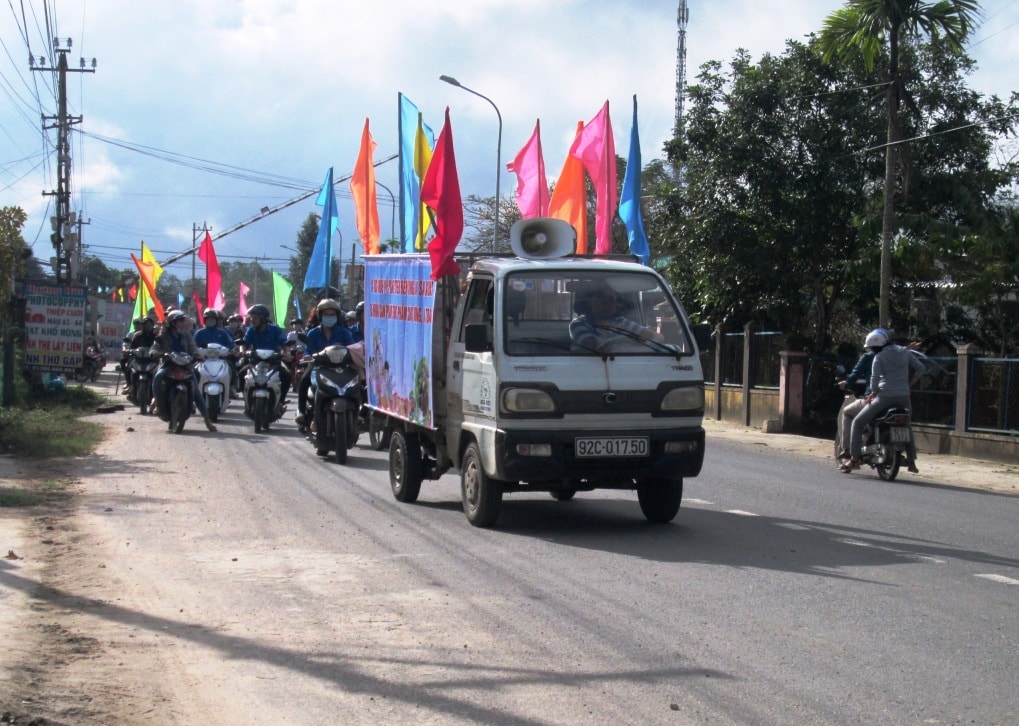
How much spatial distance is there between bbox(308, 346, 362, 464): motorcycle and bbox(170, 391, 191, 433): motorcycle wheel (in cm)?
427

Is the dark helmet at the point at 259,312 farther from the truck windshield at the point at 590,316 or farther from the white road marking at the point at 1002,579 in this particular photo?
the white road marking at the point at 1002,579

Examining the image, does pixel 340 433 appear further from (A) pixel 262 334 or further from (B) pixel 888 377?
(B) pixel 888 377

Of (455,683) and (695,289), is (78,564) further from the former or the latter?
(695,289)

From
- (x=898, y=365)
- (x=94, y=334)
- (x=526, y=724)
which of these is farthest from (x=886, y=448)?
(x=94, y=334)

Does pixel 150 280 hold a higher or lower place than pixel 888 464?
higher

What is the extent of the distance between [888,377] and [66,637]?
34.3ft

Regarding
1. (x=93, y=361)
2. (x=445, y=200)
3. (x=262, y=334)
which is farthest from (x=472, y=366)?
(x=93, y=361)

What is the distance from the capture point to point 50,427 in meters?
17.7

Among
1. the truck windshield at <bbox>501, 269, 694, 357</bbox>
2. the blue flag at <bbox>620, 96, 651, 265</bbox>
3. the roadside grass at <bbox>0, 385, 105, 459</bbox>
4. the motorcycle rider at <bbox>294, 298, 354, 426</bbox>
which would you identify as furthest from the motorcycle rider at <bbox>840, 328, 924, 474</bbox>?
the roadside grass at <bbox>0, 385, 105, 459</bbox>

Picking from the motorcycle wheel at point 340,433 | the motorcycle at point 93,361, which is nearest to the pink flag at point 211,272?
the motorcycle at point 93,361

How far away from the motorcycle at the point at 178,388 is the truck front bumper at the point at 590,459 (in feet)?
34.5

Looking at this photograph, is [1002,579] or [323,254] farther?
[323,254]

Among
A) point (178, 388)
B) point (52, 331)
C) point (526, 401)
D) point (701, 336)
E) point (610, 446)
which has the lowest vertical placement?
point (178, 388)

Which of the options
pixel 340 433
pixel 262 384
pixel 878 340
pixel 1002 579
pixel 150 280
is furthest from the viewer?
pixel 150 280
